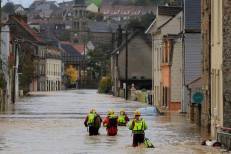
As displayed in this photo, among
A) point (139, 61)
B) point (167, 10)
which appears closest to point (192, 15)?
point (167, 10)

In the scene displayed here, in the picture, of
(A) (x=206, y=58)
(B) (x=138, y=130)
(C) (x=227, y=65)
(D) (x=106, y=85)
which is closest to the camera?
(B) (x=138, y=130)

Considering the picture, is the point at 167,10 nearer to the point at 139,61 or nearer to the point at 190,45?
the point at 190,45

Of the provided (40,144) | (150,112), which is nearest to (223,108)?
(40,144)

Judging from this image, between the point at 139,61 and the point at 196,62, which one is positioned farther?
the point at 139,61


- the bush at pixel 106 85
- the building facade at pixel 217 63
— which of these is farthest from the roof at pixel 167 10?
the bush at pixel 106 85

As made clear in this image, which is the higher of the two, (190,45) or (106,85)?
(190,45)

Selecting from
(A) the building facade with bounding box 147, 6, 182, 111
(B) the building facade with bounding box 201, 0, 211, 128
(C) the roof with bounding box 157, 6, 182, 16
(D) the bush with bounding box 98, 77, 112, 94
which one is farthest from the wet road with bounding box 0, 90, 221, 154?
(D) the bush with bounding box 98, 77, 112, 94

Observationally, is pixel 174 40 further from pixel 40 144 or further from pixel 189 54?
pixel 40 144

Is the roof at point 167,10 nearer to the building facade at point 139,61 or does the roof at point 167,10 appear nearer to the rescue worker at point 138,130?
the building facade at point 139,61

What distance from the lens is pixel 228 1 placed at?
32.9 m

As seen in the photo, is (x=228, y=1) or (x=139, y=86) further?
(x=139, y=86)

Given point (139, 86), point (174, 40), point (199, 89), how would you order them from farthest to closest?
point (139, 86) < point (174, 40) < point (199, 89)

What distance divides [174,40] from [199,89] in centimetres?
1701

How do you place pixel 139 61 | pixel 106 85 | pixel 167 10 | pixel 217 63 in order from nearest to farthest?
pixel 217 63
pixel 167 10
pixel 139 61
pixel 106 85
